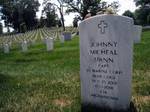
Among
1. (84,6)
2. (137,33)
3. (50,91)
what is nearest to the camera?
(50,91)

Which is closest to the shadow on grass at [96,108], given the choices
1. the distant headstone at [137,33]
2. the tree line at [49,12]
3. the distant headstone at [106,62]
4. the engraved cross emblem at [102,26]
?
the distant headstone at [106,62]

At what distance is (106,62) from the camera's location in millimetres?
6078

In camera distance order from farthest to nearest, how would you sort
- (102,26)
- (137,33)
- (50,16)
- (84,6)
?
1. (50,16)
2. (84,6)
3. (137,33)
4. (102,26)

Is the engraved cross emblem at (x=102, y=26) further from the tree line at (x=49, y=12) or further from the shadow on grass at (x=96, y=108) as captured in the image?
the tree line at (x=49, y=12)

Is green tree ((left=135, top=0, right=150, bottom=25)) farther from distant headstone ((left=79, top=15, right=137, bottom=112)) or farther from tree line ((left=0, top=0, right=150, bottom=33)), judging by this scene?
distant headstone ((left=79, top=15, right=137, bottom=112))

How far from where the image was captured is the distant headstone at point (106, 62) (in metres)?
5.83

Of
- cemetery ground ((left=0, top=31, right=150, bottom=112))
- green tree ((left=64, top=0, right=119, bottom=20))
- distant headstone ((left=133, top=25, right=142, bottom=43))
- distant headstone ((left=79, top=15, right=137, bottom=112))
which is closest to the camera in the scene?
distant headstone ((left=79, top=15, right=137, bottom=112))

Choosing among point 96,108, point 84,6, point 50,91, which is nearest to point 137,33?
point 50,91

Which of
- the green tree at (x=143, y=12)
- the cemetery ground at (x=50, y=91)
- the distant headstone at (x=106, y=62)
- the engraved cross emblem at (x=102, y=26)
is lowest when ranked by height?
the cemetery ground at (x=50, y=91)

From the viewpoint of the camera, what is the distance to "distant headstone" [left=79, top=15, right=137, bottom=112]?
583 cm

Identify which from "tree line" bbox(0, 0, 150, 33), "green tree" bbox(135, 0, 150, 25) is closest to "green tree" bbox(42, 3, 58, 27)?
"tree line" bbox(0, 0, 150, 33)

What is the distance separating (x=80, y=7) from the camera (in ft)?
268

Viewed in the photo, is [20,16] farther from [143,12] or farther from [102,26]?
[102,26]

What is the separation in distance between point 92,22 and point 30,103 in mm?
2127
